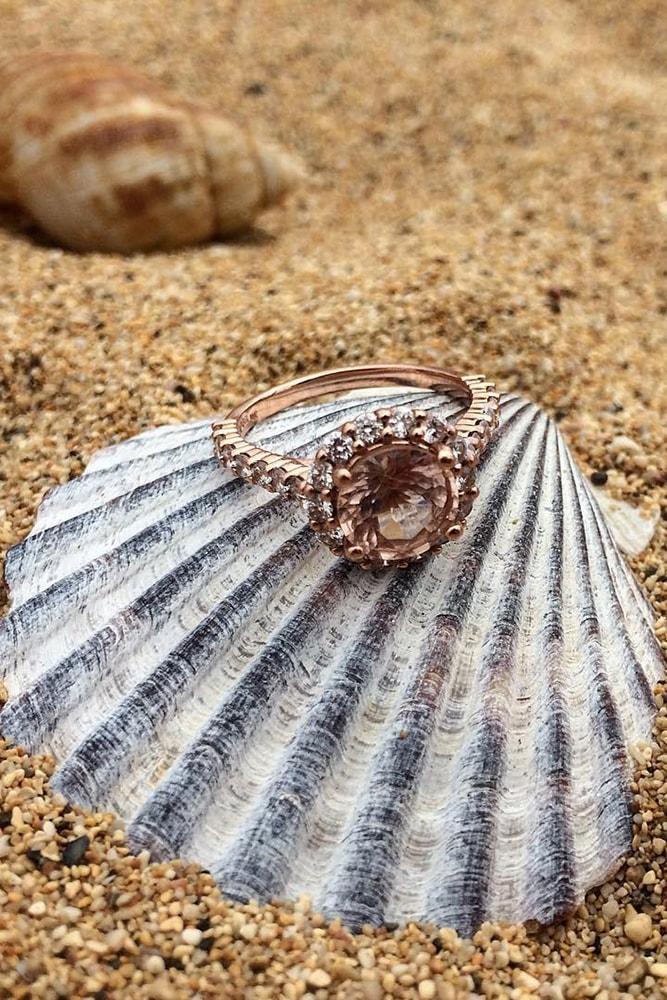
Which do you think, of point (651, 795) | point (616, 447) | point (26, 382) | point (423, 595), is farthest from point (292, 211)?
point (651, 795)

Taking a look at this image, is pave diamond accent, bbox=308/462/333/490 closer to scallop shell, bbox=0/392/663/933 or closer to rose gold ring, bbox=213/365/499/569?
rose gold ring, bbox=213/365/499/569

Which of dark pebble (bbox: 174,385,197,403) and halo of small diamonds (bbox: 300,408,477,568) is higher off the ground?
halo of small diamonds (bbox: 300,408,477,568)

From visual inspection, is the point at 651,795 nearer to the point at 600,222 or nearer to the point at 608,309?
the point at 608,309

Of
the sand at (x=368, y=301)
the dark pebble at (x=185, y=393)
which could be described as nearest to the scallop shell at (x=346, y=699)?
the sand at (x=368, y=301)

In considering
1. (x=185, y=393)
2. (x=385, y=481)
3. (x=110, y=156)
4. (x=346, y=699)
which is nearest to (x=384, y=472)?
(x=385, y=481)

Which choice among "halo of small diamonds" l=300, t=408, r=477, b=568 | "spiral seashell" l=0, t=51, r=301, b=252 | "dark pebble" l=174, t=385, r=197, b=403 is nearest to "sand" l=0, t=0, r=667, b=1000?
"dark pebble" l=174, t=385, r=197, b=403

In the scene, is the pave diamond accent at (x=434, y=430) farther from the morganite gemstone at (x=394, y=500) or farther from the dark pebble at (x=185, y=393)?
the dark pebble at (x=185, y=393)
